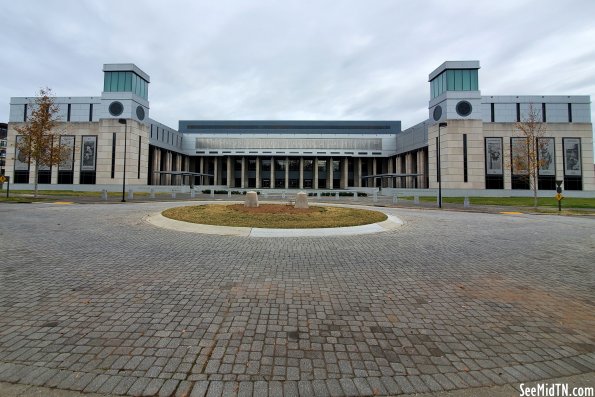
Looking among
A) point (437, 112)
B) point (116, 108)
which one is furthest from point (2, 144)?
point (437, 112)

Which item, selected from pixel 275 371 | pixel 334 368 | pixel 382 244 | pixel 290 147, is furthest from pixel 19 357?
pixel 290 147

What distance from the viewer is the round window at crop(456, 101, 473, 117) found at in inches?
2088

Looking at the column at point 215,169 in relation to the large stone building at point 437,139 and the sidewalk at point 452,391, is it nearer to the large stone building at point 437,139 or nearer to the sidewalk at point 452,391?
the large stone building at point 437,139

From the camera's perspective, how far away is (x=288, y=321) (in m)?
3.92

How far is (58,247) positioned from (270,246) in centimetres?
581

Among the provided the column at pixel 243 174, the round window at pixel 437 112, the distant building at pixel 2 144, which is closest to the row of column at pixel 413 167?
the round window at pixel 437 112

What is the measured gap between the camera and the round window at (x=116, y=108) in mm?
55062

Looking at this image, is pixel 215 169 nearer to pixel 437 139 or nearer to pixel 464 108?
pixel 437 139

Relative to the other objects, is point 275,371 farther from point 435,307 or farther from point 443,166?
point 443,166

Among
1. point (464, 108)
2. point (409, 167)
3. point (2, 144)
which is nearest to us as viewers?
point (464, 108)

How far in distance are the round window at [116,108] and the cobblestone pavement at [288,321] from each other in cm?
5657

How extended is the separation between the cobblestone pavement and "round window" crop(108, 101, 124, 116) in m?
56.6

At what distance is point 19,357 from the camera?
301 cm

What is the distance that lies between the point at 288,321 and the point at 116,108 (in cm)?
6417
